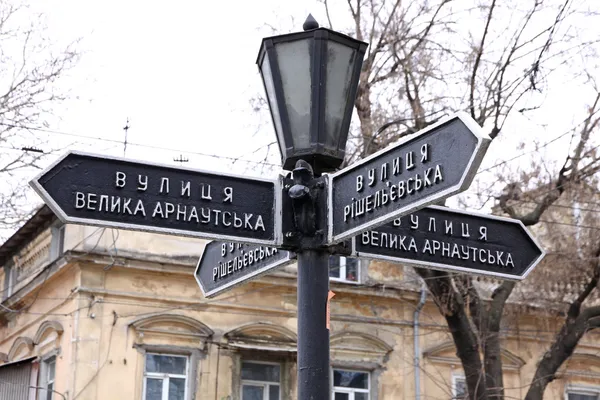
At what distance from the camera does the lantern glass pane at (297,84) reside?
15.3ft

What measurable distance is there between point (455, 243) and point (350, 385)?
14.7 m

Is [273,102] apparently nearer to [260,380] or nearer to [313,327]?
[313,327]

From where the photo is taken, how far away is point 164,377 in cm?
1750

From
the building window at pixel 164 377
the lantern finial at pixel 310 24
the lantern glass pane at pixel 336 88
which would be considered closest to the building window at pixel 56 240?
the building window at pixel 164 377

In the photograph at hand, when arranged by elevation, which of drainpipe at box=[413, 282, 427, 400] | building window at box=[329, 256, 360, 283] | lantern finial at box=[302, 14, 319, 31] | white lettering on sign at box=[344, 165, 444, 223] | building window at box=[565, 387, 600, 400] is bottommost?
white lettering on sign at box=[344, 165, 444, 223]

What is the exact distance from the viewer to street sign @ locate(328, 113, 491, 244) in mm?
3836

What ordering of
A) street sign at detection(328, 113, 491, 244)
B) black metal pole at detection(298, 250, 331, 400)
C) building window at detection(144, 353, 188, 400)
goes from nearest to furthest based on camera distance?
street sign at detection(328, 113, 491, 244) < black metal pole at detection(298, 250, 331, 400) < building window at detection(144, 353, 188, 400)

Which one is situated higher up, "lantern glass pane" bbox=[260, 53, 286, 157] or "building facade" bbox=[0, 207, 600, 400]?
"building facade" bbox=[0, 207, 600, 400]

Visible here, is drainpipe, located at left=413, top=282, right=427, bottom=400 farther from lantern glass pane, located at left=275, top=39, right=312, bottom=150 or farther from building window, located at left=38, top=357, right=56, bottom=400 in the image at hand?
lantern glass pane, located at left=275, top=39, right=312, bottom=150

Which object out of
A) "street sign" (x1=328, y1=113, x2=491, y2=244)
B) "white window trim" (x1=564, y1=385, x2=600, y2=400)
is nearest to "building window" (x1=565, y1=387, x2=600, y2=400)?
"white window trim" (x1=564, y1=385, x2=600, y2=400)

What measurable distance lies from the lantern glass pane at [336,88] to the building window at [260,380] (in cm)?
1401

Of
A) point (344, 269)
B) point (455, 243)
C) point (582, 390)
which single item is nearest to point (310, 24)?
point (455, 243)

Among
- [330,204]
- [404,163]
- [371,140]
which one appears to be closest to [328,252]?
[330,204]

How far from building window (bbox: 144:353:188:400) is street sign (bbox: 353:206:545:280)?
1324 cm
